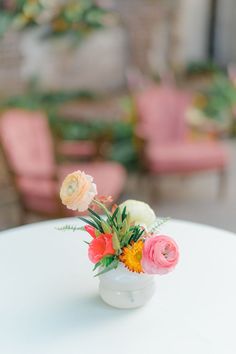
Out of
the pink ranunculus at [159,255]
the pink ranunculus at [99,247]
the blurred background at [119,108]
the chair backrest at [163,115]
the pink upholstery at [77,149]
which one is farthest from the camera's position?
the chair backrest at [163,115]

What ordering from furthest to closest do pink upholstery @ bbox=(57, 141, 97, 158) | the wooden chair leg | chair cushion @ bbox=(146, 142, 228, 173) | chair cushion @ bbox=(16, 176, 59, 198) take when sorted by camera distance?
the wooden chair leg → chair cushion @ bbox=(146, 142, 228, 173) → pink upholstery @ bbox=(57, 141, 97, 158) → chair cushion @ bbox=(16, 176, 59, 198)

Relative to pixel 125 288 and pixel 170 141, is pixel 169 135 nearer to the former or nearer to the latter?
pixel 170 141

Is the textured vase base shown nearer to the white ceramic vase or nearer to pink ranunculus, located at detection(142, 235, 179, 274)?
the white ceramic vase

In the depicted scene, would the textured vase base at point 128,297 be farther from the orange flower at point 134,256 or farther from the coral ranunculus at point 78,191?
the coral ranunculus at point 78,191

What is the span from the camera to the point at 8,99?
13.6ft

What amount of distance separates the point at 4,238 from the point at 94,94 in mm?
3955

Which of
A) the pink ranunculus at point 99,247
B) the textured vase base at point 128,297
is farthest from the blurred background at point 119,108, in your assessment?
the textured vase base at point 128,297

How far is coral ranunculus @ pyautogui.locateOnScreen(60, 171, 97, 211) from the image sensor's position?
1358mm

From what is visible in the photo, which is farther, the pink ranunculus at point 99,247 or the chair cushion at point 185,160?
the chair cushion at point 185,160

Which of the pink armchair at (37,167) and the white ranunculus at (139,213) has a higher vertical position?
the pink armchair at (37,167)

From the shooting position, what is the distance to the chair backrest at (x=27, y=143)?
3.27m

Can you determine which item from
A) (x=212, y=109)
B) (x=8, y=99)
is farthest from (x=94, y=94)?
(x=8, y=99)

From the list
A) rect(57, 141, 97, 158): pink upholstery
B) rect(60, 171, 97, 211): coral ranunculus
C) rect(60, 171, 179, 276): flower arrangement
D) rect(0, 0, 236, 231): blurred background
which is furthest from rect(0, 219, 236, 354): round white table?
rect(57, 141, 97, 158): pink upholstery

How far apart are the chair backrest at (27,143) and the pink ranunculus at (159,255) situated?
1865 millimetres
